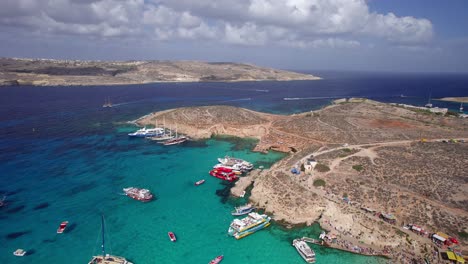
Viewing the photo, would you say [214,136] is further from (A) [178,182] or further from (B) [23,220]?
(B) [23,220]

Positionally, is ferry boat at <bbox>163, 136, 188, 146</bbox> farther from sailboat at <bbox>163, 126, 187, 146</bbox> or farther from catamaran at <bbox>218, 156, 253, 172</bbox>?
catamaran at <bbox>218, 156, 253, 172</bbox>

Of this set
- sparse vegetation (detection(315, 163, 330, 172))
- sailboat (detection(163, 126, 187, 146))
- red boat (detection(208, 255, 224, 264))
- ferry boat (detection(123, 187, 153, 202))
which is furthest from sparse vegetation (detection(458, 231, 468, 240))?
sailboat (detection(163, 126, 187, 146))

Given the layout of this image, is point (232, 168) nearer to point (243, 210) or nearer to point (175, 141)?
point (243, 210)

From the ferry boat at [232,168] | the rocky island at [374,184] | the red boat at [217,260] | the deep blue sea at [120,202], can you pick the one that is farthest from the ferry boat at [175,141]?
the red boat at [217,260]

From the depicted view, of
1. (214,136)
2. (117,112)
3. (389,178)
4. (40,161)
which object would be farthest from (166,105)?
(389,178)

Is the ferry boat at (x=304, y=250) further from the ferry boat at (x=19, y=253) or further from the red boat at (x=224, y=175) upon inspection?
the ferry boat at (x=19, y=253)

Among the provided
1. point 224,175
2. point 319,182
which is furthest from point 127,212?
point 319,182
